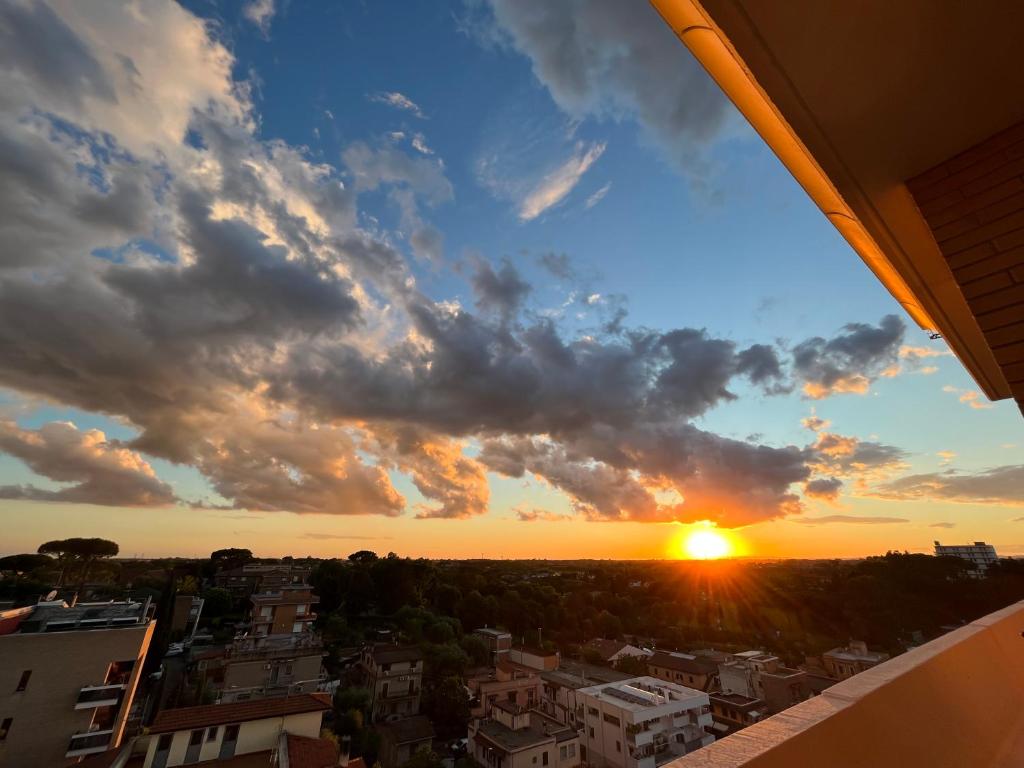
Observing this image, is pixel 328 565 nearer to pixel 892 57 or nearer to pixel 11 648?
pixel 11 648

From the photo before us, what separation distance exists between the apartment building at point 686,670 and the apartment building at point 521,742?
11911 mm

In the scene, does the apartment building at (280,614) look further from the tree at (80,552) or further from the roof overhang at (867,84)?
the tree at (80,552)

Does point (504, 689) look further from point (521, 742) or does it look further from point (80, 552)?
point (80, 552)

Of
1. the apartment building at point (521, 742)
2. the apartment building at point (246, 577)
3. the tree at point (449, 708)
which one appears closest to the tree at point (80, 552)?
the apartment building at point (246, 577)

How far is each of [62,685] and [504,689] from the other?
20962 millimetres

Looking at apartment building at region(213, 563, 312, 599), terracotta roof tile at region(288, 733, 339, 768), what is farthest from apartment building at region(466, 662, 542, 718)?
apartment building at region(213, 563, 312, 599)

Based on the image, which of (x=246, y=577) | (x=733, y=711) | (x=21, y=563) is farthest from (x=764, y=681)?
(x=21, y=563)

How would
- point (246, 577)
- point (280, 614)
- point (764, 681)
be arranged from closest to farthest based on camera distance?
point (764, 681) < point (280, 614) < point (246, 577)

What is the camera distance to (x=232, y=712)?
46.2 ft

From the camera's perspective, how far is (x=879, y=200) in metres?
2.09

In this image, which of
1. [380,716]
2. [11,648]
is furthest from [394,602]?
[11,648]

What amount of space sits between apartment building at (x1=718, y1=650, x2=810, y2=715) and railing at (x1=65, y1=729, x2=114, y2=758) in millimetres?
32058

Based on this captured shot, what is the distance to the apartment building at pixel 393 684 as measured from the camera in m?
25.8

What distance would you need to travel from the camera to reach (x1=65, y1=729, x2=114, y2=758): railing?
634 inches
